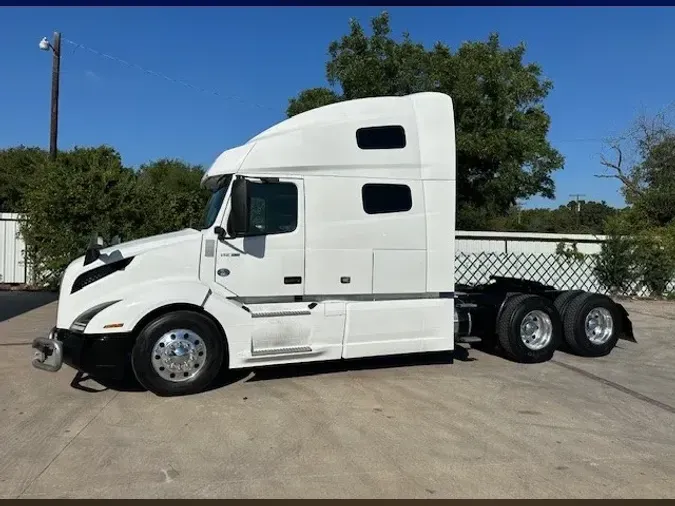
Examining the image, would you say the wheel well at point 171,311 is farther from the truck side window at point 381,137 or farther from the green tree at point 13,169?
the green tree at point 13,169

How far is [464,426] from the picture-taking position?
5539 millimetres

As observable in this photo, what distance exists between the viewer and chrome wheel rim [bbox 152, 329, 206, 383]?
20.3 ft

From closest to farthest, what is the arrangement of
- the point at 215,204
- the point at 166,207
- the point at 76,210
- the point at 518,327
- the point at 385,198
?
the point at 215,204 → the point at 385,198 → the point at 518,327 → the point at 76,210 → the point at 166,207

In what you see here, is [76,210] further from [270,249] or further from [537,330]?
[537,330]

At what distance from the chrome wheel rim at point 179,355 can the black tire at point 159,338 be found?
0.03m

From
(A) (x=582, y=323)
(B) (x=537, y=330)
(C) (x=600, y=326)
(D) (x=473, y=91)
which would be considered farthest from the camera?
(D) (x=473, y=91)

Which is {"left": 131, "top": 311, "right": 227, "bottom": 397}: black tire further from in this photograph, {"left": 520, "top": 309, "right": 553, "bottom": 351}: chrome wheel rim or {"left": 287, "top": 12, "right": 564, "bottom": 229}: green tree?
{"left": 287, "top": 12, "right": 564, "bottom": 229}: green tree

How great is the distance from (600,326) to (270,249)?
18.3 ft

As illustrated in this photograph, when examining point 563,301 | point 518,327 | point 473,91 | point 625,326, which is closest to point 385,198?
point 518,327

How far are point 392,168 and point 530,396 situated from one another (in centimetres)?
317

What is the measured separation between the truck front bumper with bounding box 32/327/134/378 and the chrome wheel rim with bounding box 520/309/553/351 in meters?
5.51

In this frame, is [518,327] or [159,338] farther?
[518,327]

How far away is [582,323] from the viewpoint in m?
8.72

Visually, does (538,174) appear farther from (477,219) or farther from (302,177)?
(302,177)
